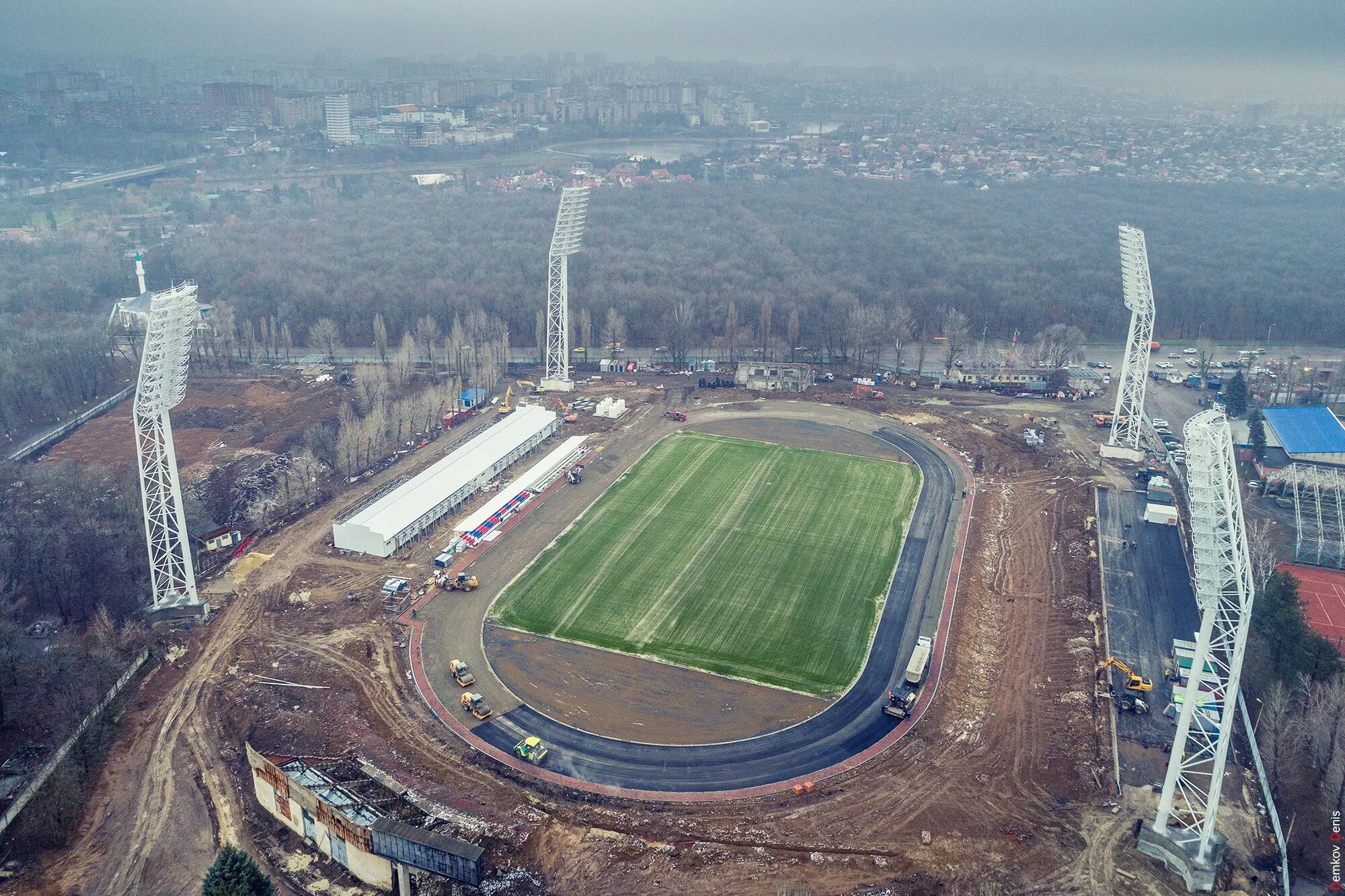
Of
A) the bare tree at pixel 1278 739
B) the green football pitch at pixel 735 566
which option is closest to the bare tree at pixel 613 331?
the green football pitch at pixel 735 566

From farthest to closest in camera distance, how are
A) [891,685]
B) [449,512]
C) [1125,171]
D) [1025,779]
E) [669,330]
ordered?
[1125,171], [669,330], [449,512], [891,685], [1025,779]

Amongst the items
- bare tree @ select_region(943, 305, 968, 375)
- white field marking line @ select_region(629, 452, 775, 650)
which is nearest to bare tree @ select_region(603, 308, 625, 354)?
white field marking line @ select_region(629, 452, 775, 650)

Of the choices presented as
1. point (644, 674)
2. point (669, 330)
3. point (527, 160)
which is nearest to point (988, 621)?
point (644, 674)

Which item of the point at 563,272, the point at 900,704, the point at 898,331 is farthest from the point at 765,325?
the point at 900,704

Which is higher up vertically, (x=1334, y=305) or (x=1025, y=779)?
(x=1334, y=305)

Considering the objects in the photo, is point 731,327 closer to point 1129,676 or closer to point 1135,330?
point 1135,330

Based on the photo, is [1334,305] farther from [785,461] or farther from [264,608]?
[264,608]
